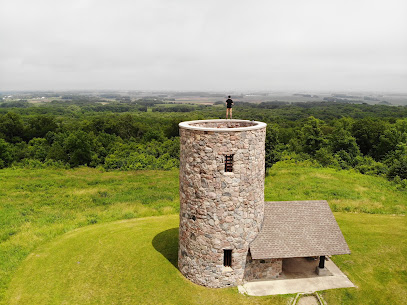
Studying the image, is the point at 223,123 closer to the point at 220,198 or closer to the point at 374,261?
the point at 220,198

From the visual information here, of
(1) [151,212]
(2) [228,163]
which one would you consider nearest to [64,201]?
(1) [151,212]

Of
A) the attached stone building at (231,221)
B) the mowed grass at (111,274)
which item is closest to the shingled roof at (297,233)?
the attached stone building at (231,221)

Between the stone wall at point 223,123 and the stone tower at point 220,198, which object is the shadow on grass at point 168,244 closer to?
the stone tower at point 220,198

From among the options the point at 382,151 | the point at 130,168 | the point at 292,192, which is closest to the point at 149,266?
the point at 292,192

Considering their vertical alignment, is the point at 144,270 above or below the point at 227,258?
below

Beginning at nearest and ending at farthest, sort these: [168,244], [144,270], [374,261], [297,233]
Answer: [297,233]
[144,270]
[374,261]
[168,244]
